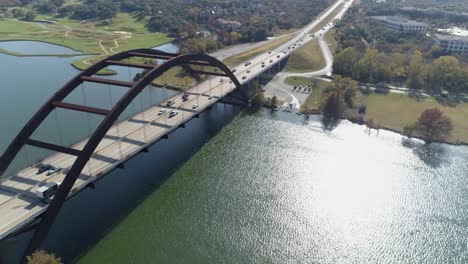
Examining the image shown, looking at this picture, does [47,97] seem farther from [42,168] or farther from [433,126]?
[433,126]

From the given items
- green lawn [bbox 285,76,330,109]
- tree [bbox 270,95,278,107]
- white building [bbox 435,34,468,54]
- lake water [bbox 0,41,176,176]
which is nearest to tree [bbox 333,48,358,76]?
green lawn [bbox 285,76,330,109]

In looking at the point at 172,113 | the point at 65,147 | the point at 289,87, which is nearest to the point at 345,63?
the point at 289,87

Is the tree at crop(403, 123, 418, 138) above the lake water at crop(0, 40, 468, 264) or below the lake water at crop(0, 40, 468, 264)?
above

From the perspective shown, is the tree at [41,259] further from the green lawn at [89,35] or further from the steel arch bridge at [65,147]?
the green lawn at [89,35]

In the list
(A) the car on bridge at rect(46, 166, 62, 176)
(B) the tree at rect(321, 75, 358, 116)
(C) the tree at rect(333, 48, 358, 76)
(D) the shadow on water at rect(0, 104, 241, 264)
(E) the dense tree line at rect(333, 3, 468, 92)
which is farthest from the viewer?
(C) the tree at rect(333, 48, 358, 76)

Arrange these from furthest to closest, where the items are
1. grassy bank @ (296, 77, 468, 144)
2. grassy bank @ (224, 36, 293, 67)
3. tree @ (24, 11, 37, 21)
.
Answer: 1. tree @ (24, 11, 37, 21)
2. grassy bank @ (224, 36, 293, 67)
3. grassy bank @ (296, 77, 468, 144)

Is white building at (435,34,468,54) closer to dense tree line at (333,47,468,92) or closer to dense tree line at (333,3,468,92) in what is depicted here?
dense tree line at (333,3,468,92)

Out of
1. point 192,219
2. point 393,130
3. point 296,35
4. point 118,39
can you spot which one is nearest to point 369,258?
Result: point 192,219

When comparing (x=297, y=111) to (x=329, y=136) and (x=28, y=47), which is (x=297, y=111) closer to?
(x=329, y=136)

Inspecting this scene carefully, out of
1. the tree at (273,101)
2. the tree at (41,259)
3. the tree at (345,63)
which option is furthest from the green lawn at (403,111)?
the tree at (41,259)

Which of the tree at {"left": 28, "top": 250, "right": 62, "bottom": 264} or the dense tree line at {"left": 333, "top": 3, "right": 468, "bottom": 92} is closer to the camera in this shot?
the tree at {"left": 28, "top": 250, "right": 62, "bottom": 264}
